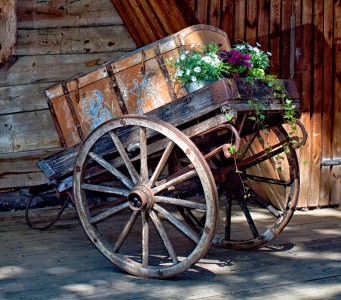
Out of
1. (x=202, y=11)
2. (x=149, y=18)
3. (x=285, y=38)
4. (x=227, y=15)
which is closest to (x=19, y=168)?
(x=149, y=18)

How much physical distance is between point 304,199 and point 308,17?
171 cm

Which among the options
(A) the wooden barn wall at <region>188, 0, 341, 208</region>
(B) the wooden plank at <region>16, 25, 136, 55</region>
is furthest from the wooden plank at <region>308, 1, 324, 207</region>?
(B) the wooden plank at <region>16, 25, 136, 55</region>

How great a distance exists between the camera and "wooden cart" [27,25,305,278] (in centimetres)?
451

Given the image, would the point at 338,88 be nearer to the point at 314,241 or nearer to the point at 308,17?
the point at 308,17

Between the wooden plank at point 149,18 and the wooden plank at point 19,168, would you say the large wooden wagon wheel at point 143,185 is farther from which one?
the wooden plank at point 19,168

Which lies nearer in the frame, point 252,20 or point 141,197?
point 141,197

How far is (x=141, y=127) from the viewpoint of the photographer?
15.2ft

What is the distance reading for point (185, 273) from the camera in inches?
187

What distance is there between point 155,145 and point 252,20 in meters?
2.55

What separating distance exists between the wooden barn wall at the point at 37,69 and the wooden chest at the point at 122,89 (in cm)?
167

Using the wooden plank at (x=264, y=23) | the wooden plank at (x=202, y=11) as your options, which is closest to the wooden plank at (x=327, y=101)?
the wooden plank at (x=264, y=23)

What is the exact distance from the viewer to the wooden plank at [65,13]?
278 inches

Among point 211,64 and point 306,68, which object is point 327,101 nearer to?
point 306,68

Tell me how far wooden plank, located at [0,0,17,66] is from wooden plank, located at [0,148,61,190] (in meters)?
0.88
